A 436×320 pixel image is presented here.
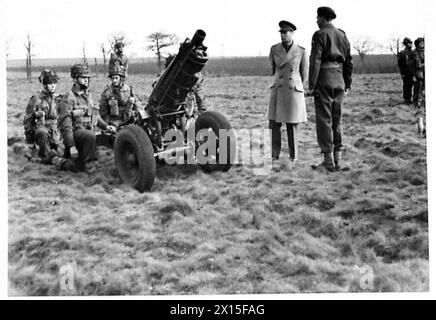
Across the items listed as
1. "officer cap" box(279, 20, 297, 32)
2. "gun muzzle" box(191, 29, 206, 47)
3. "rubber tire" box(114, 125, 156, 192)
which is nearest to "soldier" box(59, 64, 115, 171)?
"rubber tire" box(114, 125, 156, 192)

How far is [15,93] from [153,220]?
2.82 m

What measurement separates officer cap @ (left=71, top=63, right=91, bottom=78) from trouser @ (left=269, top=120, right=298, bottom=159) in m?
2.45

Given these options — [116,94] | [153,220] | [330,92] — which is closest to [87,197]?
[153,220]

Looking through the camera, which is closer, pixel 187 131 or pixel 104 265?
pixel 104 265

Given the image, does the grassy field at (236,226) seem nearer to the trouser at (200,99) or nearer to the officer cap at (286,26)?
the officer cap at (286,26)

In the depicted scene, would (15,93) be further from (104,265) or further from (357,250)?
(357,250)

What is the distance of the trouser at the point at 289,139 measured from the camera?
6078 mm

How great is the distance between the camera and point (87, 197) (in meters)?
5.59

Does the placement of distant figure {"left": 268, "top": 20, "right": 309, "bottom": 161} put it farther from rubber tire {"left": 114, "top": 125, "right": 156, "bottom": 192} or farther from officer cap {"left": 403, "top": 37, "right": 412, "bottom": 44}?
rubber tire {"left": 114, "top": 125, "right": 156, "bottom": 192}

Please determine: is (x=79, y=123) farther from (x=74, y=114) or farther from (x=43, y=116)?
(x=43, y=116)

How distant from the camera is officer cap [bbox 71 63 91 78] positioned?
6.32 metres
